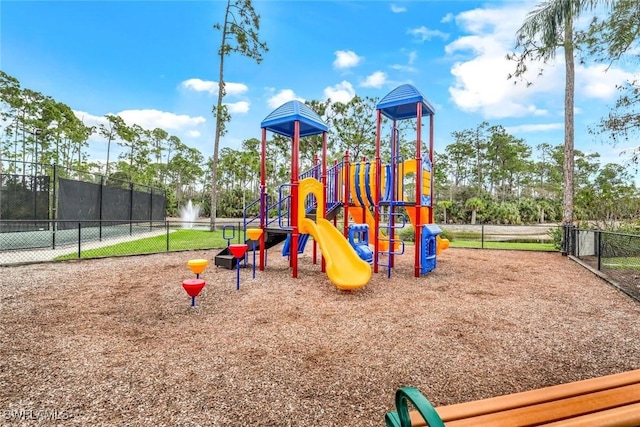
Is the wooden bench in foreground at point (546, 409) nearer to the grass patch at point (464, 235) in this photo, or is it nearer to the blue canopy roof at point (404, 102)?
the blue canopy roof at point (404, 102)

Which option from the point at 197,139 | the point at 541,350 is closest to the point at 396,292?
the point at 541,350

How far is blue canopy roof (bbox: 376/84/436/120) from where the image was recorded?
662 cm

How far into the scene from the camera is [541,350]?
9.98 ft

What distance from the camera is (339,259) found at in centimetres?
583

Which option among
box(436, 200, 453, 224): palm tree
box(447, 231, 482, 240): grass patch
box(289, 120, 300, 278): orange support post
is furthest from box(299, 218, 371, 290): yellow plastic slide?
box(436, 200, 453, 224): palm tree

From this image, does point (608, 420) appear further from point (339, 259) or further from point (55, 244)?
point (55, 244)

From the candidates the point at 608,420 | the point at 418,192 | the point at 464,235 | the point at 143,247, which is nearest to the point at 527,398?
the point at 608,420

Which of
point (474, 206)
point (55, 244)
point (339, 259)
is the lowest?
point (55, 244)

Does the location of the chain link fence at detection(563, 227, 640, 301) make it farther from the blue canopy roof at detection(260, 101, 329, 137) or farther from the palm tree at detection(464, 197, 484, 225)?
the palm tree at detection(464, 197, 484, 225)

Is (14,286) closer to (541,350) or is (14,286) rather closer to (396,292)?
(396,292)

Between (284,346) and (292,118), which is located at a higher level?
(292,118)

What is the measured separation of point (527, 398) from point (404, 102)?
6271 mm

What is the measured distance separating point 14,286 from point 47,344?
3394mm

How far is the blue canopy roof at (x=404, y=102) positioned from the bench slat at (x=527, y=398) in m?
5.95
